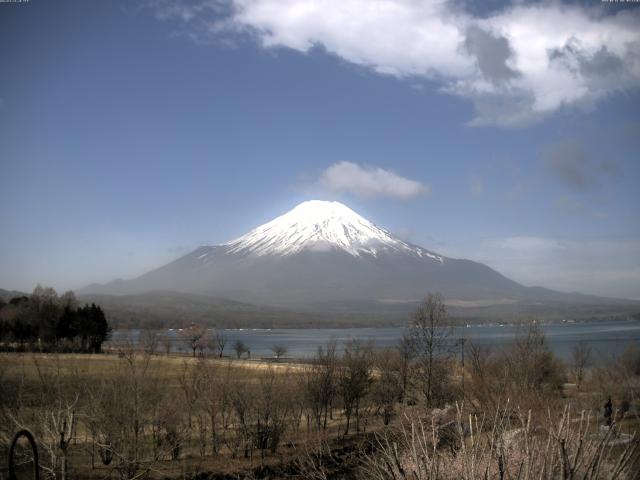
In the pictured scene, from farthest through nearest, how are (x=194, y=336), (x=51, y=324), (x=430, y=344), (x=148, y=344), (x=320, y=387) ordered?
(x=194, y=336) < (x=51, y=324) < (x=148, y=344) < (x=430, y=344) < (x=320, y=387)

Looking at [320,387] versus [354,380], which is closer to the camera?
[320,387]

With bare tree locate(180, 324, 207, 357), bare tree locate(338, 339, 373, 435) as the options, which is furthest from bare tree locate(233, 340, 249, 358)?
bare tree locate(338, 339, 373, 435)

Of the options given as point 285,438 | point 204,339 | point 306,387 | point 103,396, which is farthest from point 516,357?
point 204,339

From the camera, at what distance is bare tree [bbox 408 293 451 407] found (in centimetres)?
3334

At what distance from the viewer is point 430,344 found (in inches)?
1329

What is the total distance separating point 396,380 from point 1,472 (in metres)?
24.3

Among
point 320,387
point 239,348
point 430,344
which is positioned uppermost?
point 430,344

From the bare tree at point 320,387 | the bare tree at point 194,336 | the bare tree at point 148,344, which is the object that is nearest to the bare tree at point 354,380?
the bare tree at point 320,387

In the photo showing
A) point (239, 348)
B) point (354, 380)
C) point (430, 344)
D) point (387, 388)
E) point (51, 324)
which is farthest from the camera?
point (239, 348)

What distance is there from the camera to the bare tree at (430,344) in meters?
33.3

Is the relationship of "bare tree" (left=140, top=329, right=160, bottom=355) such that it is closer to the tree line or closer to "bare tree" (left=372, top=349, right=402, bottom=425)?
"bare tree" (left=372, top=349, right=402, bottom=425)

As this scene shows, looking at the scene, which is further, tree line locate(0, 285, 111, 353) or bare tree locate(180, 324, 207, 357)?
bare tree locate(180, 324, 207, 357)

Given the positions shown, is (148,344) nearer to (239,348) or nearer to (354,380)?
(354,380)

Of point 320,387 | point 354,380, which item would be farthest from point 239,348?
point 320,387
